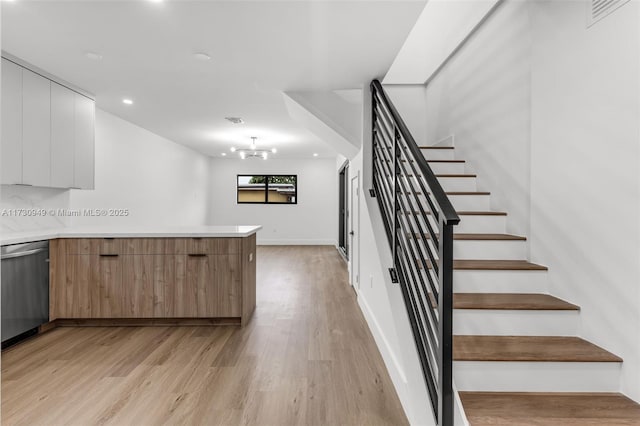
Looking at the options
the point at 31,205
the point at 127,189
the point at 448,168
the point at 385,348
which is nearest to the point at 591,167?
the point at 448,168

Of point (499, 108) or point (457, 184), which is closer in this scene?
point (499, 108)

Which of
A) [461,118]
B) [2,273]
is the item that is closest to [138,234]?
[2,273]

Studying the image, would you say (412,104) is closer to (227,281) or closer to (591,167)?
(591,167)

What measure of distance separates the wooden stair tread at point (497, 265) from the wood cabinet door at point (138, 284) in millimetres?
2747

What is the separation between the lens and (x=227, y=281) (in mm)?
3322

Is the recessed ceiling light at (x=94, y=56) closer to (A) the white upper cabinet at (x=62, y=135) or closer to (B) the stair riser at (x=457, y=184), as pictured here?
(A) the white upper cabinet at (x=62, y=135)

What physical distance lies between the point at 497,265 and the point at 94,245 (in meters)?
3.49

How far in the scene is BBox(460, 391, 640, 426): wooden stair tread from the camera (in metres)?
1.47

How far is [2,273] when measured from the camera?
2707 mm

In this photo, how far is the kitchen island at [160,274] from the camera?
3303 mm

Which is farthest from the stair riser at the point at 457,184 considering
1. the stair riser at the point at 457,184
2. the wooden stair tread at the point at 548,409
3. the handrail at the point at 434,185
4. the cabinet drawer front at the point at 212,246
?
the wooden stair tread at the point at 548,409

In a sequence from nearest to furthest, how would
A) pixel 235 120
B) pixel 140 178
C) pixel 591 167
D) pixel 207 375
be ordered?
pixel 591 167, pixel 207 375, pixel 235 120, pixel 140 178

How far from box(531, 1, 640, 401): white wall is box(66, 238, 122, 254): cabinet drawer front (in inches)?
140

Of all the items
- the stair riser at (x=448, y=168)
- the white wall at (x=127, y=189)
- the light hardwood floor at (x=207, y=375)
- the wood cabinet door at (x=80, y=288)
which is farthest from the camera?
the white wall at (x=127, y=189)
